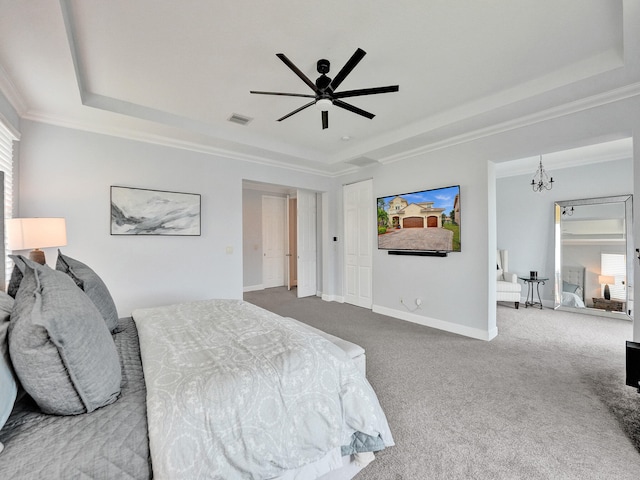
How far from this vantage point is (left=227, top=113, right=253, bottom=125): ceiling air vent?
339 cm

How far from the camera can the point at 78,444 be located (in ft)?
2.82

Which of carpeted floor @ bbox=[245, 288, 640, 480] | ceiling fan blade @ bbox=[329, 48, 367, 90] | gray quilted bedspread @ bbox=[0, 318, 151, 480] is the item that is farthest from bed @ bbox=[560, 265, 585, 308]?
gray quilted bedspread @ bbox=[0, 318, 151, 480]

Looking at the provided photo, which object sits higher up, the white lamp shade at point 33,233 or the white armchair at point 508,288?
the white lamp shade at point 33,233

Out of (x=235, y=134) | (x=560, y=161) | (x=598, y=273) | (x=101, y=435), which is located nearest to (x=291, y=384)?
(x=101, y=435)

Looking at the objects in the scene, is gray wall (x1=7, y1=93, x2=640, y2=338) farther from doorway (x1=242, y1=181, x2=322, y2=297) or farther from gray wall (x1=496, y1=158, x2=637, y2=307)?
doorway (x1=242, y1=181, x2=322, y2=297)

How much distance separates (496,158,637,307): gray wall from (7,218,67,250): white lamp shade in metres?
6.80

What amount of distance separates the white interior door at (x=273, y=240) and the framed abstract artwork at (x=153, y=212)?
3130 millimetres

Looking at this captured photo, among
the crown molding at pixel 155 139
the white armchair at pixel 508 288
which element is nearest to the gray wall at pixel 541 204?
the white armchair at pixel 508 288

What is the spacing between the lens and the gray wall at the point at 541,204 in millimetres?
4523

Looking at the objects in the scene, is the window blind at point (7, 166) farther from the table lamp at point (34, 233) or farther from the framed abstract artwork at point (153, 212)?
the framed abstract artwork at point (153, 212)

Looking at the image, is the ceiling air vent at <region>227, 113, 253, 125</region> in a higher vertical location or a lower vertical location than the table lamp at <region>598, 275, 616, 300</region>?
higher

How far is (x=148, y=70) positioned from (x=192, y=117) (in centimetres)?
93

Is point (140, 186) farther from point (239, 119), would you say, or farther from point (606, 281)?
point (606, 281)

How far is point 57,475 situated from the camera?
0.78 meters
